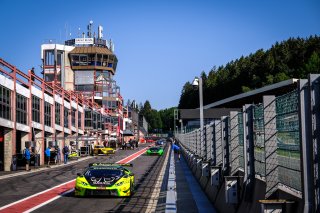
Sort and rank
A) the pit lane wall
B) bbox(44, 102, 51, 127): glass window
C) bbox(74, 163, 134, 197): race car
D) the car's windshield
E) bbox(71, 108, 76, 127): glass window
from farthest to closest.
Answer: bbox(71, 108, 76, 127): glass window → bbox(44, 102, 51, 127): glass window → the car's windshield → bbox(74, 163, 134, 197): race car → the pit lane wall

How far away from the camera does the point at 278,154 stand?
24.3 ft

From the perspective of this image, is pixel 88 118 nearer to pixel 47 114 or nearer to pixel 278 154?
pixel 47 114

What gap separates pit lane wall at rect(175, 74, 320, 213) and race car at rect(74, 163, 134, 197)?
5.68 m

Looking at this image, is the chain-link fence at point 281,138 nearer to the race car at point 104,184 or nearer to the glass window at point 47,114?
the race car at point 104,184

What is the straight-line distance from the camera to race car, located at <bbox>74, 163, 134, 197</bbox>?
16641 mm

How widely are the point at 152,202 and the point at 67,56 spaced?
120 metres

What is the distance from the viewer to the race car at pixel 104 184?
16641 millimetres

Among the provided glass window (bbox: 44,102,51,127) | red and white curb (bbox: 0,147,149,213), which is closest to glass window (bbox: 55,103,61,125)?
glass window (bbox: 44,102,51,127)

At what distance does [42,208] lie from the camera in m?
14.3

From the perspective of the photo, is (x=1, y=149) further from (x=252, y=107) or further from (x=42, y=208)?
(x=252, y=107)

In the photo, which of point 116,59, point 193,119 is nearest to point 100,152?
point 193,119

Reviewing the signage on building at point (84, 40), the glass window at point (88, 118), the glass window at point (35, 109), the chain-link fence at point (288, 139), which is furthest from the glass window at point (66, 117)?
the signage on building at point (84, 40)

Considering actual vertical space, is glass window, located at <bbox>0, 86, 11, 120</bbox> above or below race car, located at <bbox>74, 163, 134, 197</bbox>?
above

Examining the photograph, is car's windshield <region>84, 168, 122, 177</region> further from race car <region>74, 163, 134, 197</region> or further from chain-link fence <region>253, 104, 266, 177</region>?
chain-link fence <region>253, 104, 266, 177</region>
